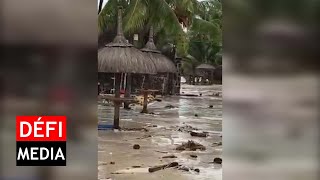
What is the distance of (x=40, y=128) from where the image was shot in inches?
102

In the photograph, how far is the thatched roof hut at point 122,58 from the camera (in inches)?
104

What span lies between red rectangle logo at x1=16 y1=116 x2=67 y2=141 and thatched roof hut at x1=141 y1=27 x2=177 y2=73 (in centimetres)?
62

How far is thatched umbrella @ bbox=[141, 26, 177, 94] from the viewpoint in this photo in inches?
106

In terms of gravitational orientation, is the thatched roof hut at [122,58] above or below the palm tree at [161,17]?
below

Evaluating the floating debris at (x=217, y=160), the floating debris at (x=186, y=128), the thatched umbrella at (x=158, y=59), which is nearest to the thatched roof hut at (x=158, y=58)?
the thatched umbrella at (x=158, y=59)

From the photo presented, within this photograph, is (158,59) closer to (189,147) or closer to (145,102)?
(145,102)

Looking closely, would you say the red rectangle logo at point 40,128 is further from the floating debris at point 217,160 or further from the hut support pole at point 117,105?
the floating debris at point 217,160

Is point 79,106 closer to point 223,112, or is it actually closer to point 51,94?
point 51,94

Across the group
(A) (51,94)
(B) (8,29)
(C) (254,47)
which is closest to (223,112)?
(C) (254,47)

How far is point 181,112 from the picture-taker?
108 inches

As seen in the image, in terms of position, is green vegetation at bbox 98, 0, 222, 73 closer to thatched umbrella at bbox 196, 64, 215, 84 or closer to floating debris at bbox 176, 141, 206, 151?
thatched umbrella at bbox 196, 64, 215, 84

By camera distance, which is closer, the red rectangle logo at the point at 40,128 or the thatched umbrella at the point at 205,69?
the red rectangle logo at the point at 40,128

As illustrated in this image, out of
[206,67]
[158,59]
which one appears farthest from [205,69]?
[158,59]

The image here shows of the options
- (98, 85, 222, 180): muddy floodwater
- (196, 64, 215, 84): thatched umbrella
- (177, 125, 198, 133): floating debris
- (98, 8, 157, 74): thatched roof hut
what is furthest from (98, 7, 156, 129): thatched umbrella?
(177, 125, 198, 133): floating debris
